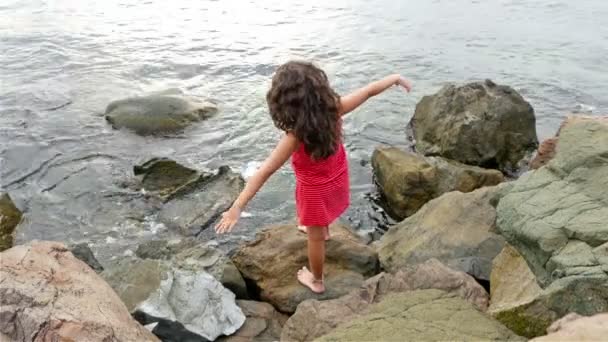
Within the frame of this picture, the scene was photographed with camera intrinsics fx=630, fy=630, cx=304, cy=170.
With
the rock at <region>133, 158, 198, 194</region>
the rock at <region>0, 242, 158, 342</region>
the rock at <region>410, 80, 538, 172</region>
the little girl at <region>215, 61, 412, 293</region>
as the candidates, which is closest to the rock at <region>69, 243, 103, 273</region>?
the rock at <region>0, 242, 158, 342</region>

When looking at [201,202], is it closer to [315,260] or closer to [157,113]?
[315,260]

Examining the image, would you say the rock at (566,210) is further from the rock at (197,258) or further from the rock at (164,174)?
the rock at (164,174)

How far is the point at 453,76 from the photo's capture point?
12.5 m

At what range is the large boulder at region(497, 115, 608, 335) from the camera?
333 centimetres

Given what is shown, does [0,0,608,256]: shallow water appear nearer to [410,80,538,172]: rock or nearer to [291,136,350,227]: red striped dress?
[410,80,538,172]: rock

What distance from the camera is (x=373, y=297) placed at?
4496 mm

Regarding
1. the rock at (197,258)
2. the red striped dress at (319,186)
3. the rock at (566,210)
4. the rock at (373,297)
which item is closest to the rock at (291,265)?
the rock at (197,258)

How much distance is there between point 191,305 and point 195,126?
5805 mm

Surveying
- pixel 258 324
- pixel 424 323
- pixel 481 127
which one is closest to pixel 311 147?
pixel 258 324

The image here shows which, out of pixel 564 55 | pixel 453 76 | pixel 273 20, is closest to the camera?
pixel 453 76

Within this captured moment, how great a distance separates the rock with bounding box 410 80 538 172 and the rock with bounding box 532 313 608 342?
5783 mm

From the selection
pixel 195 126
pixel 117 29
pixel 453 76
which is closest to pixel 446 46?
pixel 453 76

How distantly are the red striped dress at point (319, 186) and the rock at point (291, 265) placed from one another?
611 millimetres

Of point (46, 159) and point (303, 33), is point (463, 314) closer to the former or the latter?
point (46, 159)
